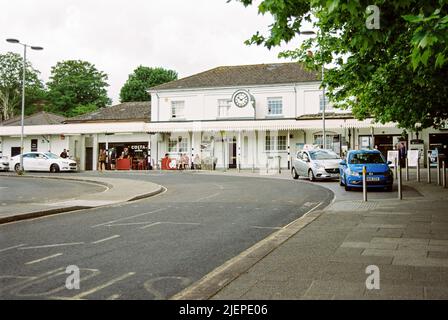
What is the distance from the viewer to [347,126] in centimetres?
3272

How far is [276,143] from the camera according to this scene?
36938mm

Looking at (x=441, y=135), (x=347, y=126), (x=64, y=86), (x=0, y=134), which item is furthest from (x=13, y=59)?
(x=441, y=135)

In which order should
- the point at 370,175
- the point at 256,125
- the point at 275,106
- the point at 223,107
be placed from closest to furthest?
the point at 370,175 → the point at 256,125 → the point at 275,106 → the point at 223,107

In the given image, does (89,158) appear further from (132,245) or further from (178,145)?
(132,245)

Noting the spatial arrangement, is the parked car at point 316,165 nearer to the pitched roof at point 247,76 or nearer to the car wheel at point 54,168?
the pitched roof at point 247,76

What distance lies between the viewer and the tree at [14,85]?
67.9 meters

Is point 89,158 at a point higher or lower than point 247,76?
lower

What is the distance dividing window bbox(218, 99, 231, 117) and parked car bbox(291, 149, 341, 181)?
15573mm

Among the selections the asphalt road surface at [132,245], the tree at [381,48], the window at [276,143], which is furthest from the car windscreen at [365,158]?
the window at [276,143]

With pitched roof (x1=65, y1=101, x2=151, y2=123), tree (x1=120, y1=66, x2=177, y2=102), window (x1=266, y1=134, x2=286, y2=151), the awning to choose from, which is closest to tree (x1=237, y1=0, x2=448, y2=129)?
the awning

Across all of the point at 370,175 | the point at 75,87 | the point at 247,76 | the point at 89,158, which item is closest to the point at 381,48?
the point at 370,175

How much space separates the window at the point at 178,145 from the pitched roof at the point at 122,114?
366cm

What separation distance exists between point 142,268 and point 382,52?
8.27 meters

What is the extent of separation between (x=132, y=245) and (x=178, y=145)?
32.2 metres
